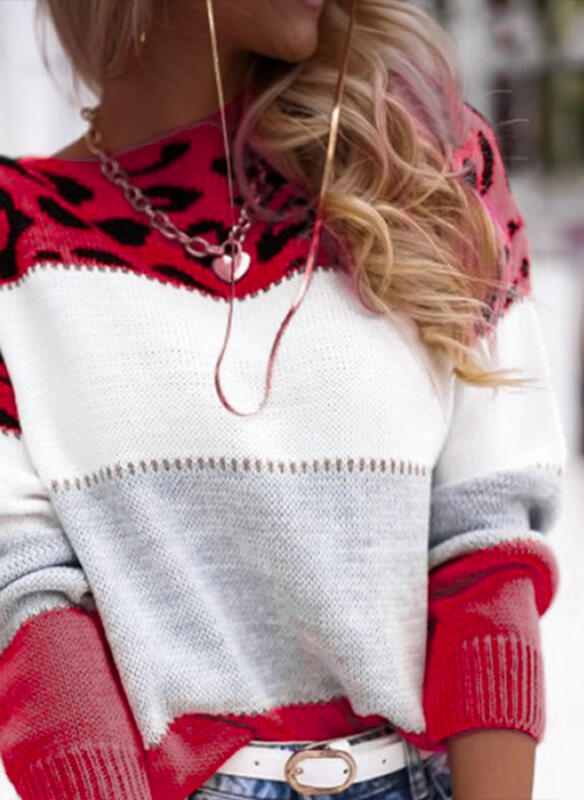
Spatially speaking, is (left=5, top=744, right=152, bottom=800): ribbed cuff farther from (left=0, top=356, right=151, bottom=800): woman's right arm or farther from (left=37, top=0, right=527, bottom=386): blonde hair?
(left=37, top=0, right=527, bottom=386): blonde hair

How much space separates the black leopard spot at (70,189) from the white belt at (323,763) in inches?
16.5

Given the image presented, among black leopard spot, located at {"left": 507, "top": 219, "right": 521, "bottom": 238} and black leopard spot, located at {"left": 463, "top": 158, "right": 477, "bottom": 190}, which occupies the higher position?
black leopard spot, located at {"left": 463, "top": 158, "right": 477, "bottom": 190}

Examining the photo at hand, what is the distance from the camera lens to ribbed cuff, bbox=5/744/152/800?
2.52 ft

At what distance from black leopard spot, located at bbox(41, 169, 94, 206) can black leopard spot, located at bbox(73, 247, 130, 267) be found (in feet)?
0.16

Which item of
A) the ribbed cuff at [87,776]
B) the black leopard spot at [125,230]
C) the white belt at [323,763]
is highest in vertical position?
the black leopard spot at [125,230]

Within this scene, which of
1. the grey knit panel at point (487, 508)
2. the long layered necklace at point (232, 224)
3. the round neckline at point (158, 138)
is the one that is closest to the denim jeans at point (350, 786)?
the grey knit panel at point (487, 508)

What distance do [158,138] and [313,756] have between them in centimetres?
49

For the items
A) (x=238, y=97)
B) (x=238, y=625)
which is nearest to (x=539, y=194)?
(x=238, y=97)

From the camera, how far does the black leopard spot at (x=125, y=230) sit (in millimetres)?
887

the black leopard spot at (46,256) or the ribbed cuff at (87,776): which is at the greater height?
the black leopard spot at (46,256)

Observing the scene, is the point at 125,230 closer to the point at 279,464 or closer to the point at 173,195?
the point at 173,195

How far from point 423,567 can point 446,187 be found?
281 millimetres

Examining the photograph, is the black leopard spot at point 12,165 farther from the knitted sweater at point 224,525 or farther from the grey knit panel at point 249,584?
the grey knit panel at point 249,584

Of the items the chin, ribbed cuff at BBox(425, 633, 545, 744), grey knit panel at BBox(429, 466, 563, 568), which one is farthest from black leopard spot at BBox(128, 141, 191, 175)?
ribbed cuff at BBox(425, 633, 545, 744)
